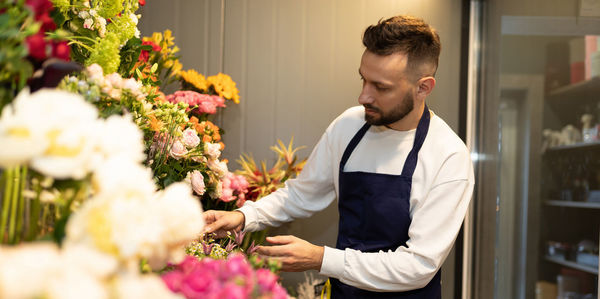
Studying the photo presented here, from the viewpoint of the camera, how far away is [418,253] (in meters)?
1.58

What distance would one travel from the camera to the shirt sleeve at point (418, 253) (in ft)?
5.14

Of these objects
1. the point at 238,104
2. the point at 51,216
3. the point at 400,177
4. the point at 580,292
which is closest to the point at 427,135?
the point at 400,177

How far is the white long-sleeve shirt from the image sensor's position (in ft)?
5.15

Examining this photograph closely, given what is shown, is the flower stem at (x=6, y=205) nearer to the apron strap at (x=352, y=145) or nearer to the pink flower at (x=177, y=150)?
the pink flower at (x=177, y=150)

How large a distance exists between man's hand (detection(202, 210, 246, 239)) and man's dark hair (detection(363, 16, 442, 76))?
731 mm

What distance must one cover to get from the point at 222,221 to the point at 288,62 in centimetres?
115

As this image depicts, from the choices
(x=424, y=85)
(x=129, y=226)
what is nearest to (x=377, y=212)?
(x=424, y=85)

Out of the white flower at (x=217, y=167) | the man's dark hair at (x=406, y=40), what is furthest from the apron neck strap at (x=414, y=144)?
the white flower at (x=217, y=167)

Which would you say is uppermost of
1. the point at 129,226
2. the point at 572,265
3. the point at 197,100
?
the point at 197,100

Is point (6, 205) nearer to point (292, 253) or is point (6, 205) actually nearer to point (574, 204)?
point (292, 253)

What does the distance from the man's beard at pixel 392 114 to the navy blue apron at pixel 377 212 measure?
0.37 feet

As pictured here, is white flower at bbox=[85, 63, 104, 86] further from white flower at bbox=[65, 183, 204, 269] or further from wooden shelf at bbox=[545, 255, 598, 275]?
wooden shelf at bbox=[545, 255, 598, 275]

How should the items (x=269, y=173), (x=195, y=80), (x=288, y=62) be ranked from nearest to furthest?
(x=195, y=80) → (x=269, y=173) → (x=288, y=62)

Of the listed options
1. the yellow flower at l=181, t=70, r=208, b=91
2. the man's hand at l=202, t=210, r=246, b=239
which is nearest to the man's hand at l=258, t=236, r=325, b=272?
the man's hand at l=202, t=210, r=246, b=239
